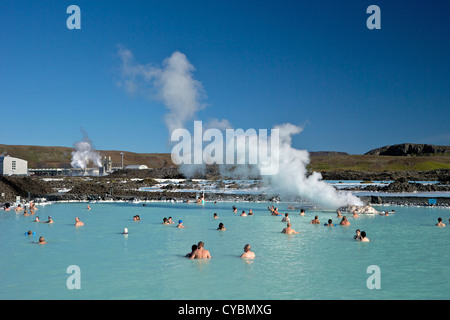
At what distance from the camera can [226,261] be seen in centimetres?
1803

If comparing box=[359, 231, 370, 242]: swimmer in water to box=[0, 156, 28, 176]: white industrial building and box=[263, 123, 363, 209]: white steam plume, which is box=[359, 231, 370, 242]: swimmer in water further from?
box=[0, 156, 28, 176]: white industrial building

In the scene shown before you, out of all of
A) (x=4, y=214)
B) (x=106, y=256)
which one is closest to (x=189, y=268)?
(x=106, y=256)

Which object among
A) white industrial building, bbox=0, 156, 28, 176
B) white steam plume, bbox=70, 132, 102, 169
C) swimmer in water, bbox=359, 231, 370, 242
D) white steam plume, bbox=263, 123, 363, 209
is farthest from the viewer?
white steam plume, bbox=70, 132, 102, 169

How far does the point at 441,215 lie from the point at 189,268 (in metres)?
26.4

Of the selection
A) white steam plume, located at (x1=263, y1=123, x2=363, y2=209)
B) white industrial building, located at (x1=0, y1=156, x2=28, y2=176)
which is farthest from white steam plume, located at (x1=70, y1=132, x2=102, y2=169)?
white steam plume, located at (x1=263, y1=123, x2=363, y2=209)

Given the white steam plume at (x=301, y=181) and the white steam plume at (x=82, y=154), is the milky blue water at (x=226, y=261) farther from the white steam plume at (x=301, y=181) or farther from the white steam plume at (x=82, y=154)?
the white steam plume at (x=82, y=154)

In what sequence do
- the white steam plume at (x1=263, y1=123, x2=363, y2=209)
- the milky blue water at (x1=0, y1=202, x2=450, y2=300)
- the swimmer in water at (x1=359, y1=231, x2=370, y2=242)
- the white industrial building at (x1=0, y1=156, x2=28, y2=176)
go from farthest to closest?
the white industrial building at (x1=0, y1=156, x2=28, y2=176)
the white steam plume at (x1=263, y1=123, x2=363, y2=209)
the swimmer in water at (x1=359, y1=231, x2=370, y2=242)
the milky blue water at (x1=0, y1=202, x2=450, y2=300)

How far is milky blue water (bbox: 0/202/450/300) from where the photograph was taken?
44.9 feet

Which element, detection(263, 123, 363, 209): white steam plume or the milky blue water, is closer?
the milky blue water

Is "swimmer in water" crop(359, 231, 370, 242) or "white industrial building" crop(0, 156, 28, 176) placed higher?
"white industrial building" crop(0, 156, 28, 176)

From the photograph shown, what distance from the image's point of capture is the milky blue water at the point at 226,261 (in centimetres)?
1367
